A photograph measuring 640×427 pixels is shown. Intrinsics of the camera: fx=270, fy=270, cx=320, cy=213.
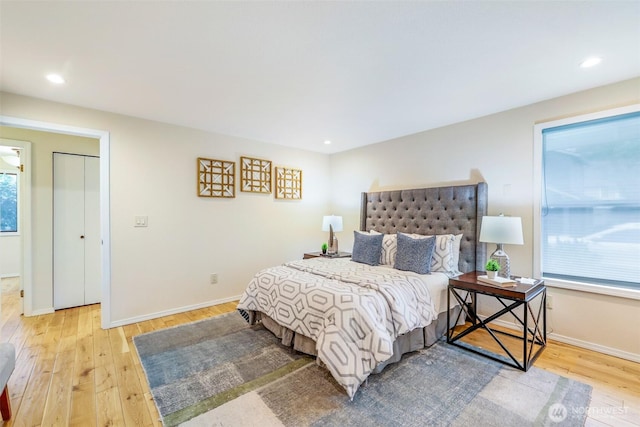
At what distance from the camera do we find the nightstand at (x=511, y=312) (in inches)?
87.7

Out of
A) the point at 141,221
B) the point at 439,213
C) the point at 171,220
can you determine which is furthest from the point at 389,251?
the point at 141,221

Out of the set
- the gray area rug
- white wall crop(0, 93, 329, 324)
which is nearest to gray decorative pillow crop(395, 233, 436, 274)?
the gray area rug

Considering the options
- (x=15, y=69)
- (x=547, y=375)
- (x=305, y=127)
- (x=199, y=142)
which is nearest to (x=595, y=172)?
(x=547, y=375)

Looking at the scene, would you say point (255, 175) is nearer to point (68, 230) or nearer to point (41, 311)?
point (68, 230)

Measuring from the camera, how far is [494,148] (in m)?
3.08

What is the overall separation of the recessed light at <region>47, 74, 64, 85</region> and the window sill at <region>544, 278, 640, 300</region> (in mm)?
4864

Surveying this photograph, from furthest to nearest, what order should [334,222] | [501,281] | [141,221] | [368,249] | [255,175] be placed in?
1. [334,222]
2. [255,175]
3. [368,249]
4. [141,221]
5. [501,281]

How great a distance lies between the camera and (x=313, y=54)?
1951 millimetres

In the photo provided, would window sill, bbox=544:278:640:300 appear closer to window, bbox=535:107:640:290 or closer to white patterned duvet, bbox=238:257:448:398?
window, bbox=535:107:640:290

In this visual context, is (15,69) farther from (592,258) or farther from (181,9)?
(592,258)

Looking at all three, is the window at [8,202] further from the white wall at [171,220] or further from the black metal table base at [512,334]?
the black metal table base at [512,334]

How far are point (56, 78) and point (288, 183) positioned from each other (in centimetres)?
294

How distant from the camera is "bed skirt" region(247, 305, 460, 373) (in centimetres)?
231

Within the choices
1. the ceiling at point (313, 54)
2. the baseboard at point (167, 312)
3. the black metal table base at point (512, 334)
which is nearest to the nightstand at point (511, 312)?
the black metal table base at point (512, 334)
